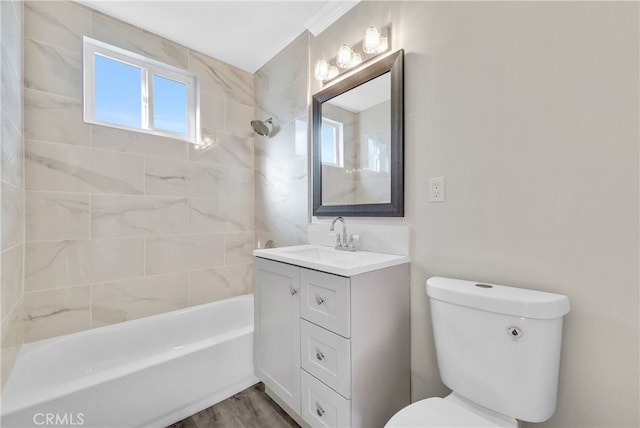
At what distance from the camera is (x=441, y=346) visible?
→ 105cm

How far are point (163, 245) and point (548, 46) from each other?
96.3 inches

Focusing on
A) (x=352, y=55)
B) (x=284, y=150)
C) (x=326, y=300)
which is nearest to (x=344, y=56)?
(x=352, y=55)

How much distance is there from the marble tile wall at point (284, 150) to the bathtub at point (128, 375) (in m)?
0.86

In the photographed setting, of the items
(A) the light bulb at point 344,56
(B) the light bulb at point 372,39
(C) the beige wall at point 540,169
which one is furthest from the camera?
(A) the light bulb at point 344,56

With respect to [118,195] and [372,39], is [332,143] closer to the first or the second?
[372,39]

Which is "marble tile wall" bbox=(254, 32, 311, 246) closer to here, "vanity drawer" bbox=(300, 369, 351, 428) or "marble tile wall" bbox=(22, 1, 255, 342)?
"marble tile wall" bbox=(22, 1, 255, 342)

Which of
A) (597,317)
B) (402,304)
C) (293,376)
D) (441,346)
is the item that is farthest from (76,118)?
(597,317)

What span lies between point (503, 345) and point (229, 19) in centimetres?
236

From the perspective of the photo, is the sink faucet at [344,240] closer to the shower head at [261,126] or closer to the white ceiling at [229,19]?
the shower head at [261,126]

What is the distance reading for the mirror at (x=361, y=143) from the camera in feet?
4.58

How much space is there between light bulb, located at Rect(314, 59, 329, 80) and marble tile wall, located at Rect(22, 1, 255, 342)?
1.01 metres

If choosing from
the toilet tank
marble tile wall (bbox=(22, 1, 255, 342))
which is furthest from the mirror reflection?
marble tile wall (bbox=(22, 1, 255, 342))

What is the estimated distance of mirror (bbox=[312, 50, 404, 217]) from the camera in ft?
4.58

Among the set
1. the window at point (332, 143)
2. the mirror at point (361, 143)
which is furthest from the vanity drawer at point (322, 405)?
the window at point (332, 143)
